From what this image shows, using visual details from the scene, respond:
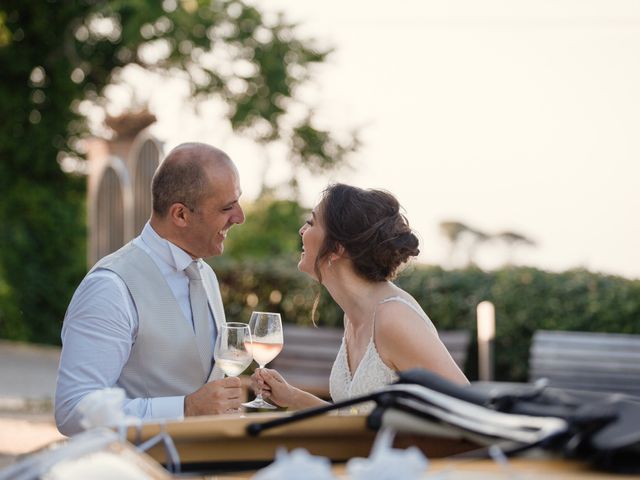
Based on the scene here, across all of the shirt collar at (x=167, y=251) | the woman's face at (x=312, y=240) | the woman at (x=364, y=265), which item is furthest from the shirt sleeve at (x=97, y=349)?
the woman's face at (x=312, y=240)

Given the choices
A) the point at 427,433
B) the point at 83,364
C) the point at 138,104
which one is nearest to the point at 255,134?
the point at 138,104

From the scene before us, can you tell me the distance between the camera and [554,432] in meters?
1.76

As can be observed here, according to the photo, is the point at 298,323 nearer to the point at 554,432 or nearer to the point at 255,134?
the point at 255,134

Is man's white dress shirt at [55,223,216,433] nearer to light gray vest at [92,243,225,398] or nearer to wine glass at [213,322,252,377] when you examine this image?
light gray vest at [92,243,225,398]

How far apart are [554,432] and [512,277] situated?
25.8 feet

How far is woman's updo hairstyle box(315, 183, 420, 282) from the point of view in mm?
3840

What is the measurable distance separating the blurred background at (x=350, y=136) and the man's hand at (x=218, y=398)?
6372mm

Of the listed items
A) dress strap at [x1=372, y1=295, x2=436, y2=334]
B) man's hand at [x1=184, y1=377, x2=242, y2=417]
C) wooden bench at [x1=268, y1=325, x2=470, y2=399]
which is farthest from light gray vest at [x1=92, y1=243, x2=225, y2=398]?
wooden bench at [x1=268, y1=325, x2=470, y2=399]

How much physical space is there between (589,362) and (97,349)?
16.4ft

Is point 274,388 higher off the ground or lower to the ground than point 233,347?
lower

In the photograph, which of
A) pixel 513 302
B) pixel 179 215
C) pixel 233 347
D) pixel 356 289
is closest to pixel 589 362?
pixel 513 302

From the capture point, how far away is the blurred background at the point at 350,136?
10031 mm

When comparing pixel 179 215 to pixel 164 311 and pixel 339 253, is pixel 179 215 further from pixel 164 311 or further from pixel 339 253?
pixel 339 253

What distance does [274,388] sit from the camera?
Answer: 11.7 feet
